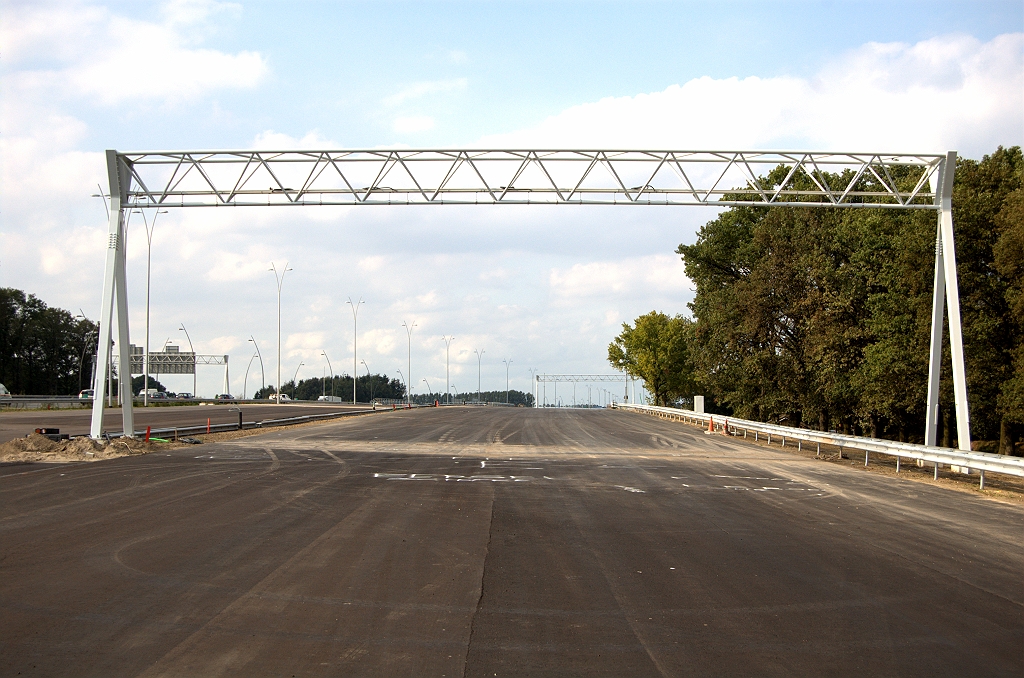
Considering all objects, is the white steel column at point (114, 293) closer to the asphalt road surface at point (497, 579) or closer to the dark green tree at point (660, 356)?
the asphalt road surface at point (497, 579)

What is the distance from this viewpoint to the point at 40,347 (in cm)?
11419

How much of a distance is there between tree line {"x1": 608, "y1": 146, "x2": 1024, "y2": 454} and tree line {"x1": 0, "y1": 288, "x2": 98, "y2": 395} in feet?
284

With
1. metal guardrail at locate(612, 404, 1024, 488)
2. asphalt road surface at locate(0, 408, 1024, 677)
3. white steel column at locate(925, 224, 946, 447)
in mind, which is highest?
white steel column at locate(925, 224, 946, 447)

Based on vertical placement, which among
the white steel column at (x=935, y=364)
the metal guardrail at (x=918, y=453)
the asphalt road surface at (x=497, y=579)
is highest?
the white steel column at (x=935, y=364)

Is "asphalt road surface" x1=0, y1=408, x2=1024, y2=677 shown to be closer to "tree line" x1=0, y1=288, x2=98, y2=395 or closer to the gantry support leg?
the gantry support leg

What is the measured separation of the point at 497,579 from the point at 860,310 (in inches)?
1468

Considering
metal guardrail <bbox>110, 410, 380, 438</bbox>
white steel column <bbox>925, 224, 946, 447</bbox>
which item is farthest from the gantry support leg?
metal guardrail <bbox>110, 410, 380, 438</bbox>

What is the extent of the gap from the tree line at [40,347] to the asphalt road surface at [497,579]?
344 feet

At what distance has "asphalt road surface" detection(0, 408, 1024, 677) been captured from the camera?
21.9 feet

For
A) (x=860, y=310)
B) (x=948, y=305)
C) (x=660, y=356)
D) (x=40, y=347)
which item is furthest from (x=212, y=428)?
(x=40, y=347)

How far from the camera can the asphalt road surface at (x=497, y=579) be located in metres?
6.67

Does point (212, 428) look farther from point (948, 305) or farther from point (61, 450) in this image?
point (948, 305)

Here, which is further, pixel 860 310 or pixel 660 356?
pixel 660 356

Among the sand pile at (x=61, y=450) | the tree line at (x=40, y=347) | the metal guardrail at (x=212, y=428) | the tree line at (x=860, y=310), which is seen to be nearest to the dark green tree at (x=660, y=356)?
the tree line at (x=860, y=310)
